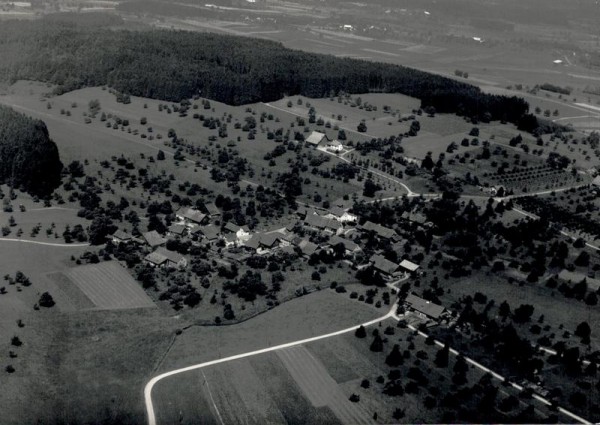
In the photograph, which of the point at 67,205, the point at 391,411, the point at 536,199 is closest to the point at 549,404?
the point at 391,411

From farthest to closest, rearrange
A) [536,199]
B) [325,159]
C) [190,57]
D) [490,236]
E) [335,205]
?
1. [190,57]
2. [325,159]
3. [536,199]
4. [335,205]
5. [490,236]

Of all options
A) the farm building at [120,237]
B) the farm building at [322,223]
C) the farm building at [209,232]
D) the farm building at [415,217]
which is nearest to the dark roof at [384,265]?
the farm building at [322,223]

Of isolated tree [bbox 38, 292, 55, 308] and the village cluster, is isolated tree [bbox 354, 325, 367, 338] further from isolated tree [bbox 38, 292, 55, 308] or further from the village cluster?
isolated tree [bbox 38, 292, 55, 308]

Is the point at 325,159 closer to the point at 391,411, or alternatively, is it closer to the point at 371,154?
the point at 371,154

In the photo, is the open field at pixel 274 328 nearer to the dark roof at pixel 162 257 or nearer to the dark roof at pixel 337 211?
the dark roof at pixel 162 257

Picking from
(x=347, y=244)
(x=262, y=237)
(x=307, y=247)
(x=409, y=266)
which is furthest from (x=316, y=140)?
(x=409, y=266)

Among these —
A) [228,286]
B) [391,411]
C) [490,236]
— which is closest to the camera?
[391,411]

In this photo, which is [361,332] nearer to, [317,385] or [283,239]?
[317,385]
